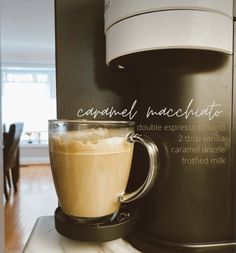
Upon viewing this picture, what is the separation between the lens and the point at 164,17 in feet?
1.13

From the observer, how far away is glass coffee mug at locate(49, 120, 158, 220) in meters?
0.40

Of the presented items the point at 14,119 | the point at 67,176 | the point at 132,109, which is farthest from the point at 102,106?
the point at 14,119

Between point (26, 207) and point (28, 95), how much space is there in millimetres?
2572

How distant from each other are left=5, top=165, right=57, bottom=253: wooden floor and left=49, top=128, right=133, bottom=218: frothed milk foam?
4.94ft

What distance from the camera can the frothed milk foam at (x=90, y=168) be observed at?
1.31 feet

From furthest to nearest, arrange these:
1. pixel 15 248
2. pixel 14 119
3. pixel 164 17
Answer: pixel 14 119 → pixel 15 248 → pixel 164 17

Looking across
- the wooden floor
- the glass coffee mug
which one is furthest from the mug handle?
the wooden floor

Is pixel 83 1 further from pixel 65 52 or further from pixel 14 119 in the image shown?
pixel 14 119

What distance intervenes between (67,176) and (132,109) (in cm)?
18

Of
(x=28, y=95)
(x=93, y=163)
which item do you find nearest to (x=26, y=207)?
(x=93, y=163)

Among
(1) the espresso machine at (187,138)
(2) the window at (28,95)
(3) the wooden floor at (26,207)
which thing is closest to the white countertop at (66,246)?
(1) the espresso machine at (187,138)

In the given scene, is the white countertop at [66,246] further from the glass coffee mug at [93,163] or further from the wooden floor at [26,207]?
the wooden floor at [26,207]

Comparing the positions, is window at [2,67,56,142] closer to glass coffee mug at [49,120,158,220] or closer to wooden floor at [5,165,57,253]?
wooden floor at [5,165,57,253]

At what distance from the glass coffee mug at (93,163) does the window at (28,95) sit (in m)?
4.16
